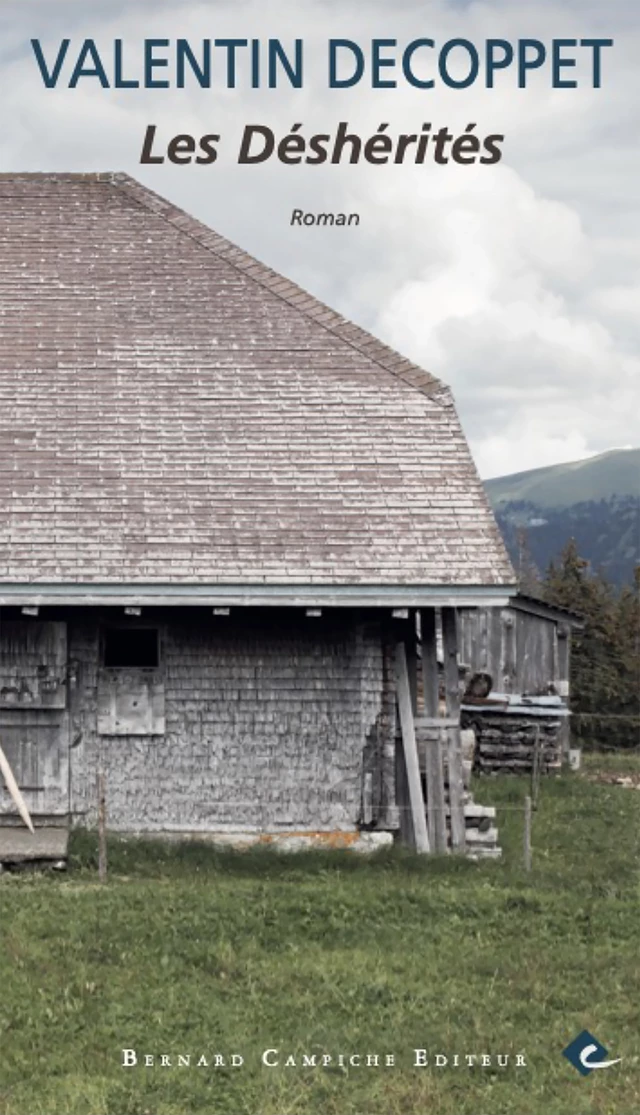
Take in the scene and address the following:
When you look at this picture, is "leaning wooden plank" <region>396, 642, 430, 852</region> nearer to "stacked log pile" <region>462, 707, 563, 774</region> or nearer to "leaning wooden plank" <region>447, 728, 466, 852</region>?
"leaning wooden plank" <region>447, 728, 466, 852</region>

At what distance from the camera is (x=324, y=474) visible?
16.5 metres

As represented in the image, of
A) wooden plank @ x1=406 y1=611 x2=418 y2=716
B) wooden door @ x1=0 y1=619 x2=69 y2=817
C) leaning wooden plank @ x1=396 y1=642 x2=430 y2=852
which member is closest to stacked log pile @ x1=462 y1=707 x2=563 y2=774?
wooden plank @ x1=406 y1=611 x2=418 y2=716

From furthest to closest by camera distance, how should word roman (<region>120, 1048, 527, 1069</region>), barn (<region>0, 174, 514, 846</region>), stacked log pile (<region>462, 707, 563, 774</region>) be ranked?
1. stacked log pile (<region>462, 707, 563, 774</region>)
2. barn (<region>0, 174, 514, 846</region>)
3. word roman (<region>120, 1048, 527, 1069</region>)

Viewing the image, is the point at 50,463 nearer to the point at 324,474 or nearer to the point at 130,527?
the point at 130,527

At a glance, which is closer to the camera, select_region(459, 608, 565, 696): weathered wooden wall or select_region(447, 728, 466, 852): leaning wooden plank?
select_region(447, 728, 466, 852): leaning wooden plank

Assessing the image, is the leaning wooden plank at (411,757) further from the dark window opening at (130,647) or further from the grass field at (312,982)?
the dark window opening at (130,647)

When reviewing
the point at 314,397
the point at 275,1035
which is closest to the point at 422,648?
the point at 314,397

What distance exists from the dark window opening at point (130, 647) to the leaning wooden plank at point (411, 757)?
2.54 metres

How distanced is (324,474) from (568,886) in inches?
200

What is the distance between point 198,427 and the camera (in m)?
17.0

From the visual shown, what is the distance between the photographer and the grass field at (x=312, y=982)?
30.7 ft

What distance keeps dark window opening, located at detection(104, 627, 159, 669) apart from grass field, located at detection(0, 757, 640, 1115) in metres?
2.05

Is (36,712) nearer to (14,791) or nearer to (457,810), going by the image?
(14,791)

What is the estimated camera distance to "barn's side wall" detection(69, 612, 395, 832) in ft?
52.1
